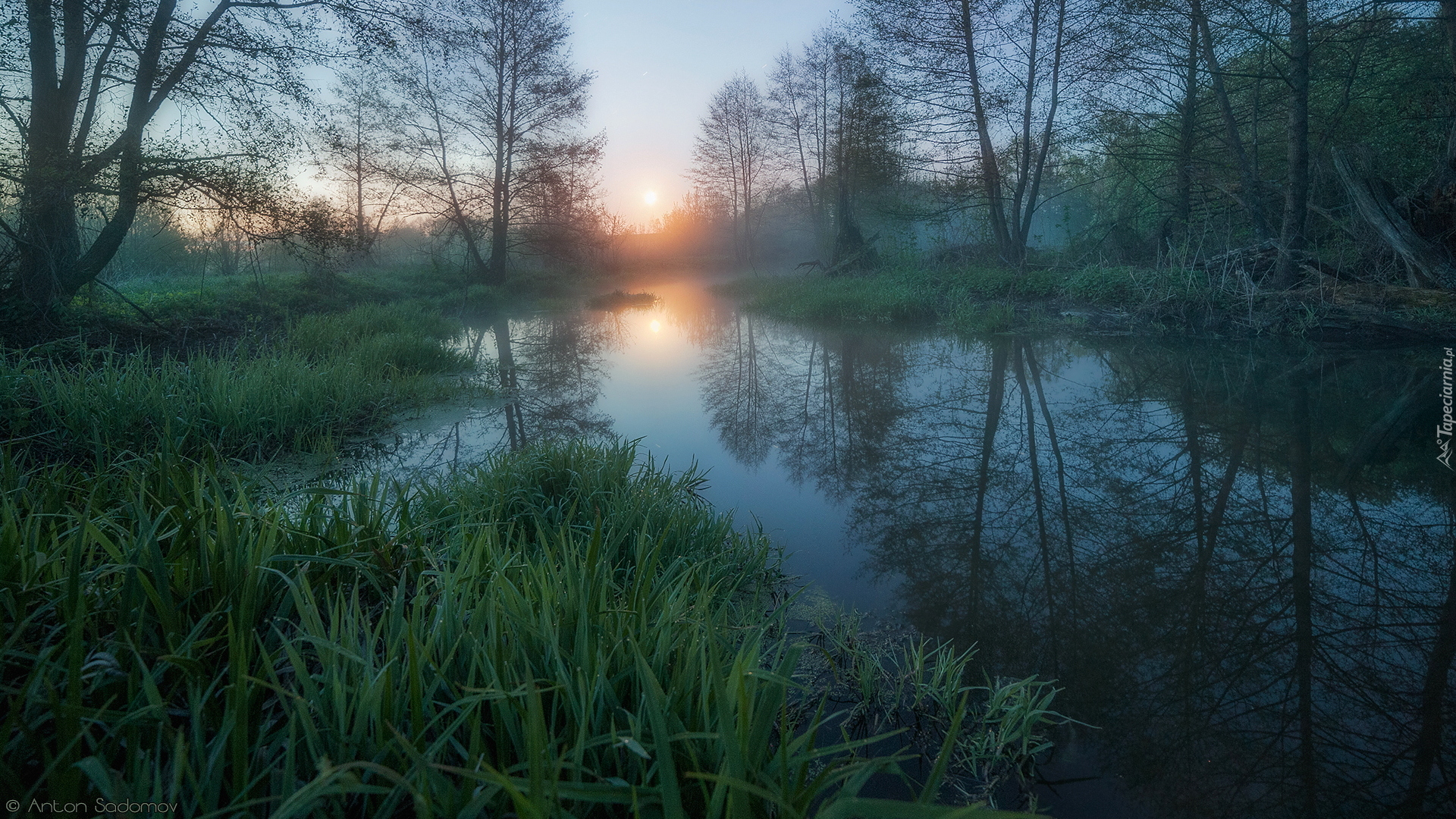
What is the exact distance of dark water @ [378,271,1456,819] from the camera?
1626mm

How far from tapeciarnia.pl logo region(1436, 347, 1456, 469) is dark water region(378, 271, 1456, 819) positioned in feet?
0.20

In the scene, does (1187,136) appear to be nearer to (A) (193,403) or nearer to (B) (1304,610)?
(B) (1304,610)

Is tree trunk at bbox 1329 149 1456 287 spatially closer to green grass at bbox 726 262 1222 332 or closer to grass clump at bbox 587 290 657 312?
green grass at bbox 726 262 1222 332

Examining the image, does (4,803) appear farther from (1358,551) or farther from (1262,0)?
(1262,0)

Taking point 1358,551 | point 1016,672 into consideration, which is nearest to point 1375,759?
point 1016,672

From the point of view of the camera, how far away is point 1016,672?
1.96m

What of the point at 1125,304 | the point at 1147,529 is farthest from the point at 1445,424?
the point at 1125,304

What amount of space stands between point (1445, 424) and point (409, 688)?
588cm

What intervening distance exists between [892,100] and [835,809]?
12896 mm

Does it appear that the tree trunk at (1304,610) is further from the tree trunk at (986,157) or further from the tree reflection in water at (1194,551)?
the tree trunk at (986,157)

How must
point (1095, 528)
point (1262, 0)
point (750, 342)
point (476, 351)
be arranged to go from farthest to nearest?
A: point (750, 342), point (476, 351), point (1262, 0), point (1095, 528)

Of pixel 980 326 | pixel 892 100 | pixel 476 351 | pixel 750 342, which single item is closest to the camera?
pixel 476 351

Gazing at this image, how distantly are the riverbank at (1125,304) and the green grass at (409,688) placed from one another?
7.80 meters

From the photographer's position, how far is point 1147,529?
117 inches
